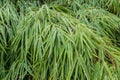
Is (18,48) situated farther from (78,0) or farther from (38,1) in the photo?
(78,0)

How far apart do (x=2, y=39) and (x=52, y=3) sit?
40 centimetres

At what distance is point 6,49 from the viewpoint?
48.3 inches

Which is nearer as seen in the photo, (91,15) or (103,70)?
(103,70)

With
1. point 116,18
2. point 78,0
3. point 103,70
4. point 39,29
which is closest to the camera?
point 103,70

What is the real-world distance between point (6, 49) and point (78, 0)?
52cm

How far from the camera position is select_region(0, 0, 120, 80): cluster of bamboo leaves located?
3.52ft

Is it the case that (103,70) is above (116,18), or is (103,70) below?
below

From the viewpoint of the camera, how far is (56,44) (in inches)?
43.9

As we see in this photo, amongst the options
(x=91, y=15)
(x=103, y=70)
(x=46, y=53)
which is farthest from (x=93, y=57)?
(x=91, y=15)

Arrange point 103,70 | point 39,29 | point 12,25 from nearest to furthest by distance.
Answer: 1. point 103,70
2. point 39,29
3. point 12,25

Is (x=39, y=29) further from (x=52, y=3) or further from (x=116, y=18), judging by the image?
(x=116, y=18)

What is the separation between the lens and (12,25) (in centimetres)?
127

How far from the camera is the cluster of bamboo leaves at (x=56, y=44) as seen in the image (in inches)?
42.3

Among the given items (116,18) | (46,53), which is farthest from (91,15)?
(46,53)
